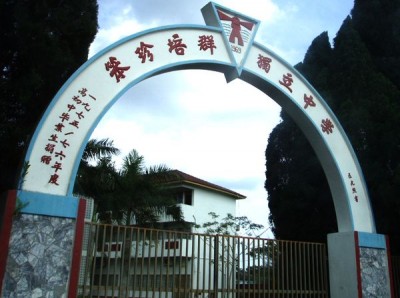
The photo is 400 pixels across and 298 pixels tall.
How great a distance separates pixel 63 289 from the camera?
15.7 ft

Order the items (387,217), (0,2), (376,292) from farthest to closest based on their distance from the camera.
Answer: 1. (387,217)
2. (376,292)
3. (0,2)

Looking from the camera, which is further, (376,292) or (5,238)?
(376,292)

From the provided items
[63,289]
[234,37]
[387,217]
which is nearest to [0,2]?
[234,37]

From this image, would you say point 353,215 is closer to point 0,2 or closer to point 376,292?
point 376,292

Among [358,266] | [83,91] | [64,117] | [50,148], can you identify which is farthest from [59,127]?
[358,266]

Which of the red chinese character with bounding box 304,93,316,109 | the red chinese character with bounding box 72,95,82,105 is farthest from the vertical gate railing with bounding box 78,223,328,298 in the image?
the red chinese character with bounding box 304,93,316,109

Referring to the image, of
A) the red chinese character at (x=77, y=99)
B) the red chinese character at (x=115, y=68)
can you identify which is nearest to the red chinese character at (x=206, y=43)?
the red chinese character at (x=115, y=68)

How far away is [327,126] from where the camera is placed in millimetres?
7387

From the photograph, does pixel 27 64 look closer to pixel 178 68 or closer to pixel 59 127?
pixel 59 127

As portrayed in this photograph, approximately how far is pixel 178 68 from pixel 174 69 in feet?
0.21

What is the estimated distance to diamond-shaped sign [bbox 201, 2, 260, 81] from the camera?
258 inches

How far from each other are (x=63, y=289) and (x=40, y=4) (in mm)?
3755

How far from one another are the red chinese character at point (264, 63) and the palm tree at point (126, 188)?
18.0ft

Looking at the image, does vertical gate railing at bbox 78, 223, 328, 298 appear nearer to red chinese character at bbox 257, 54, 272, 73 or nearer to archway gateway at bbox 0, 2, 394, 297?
archway gateway at bbox 0, 2, 394, 297
